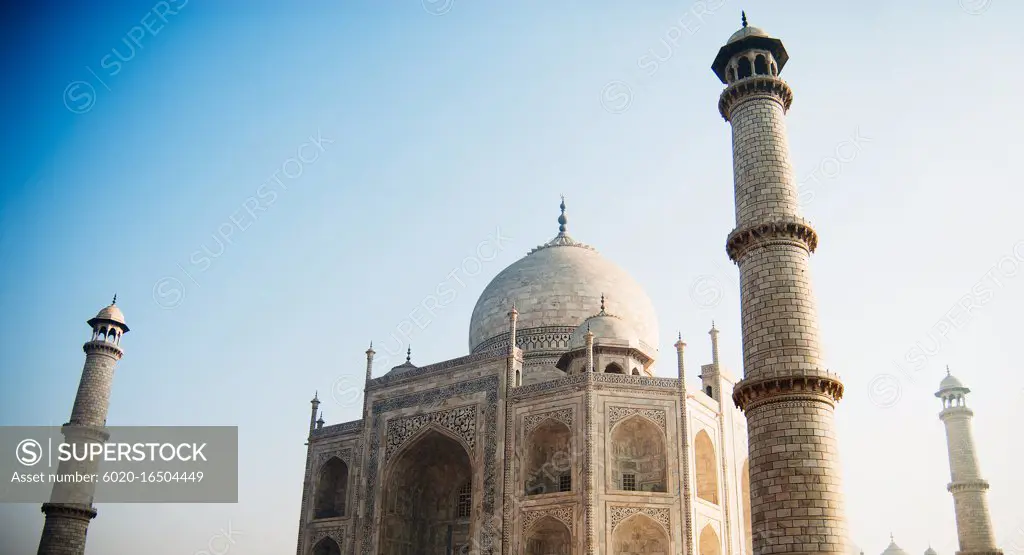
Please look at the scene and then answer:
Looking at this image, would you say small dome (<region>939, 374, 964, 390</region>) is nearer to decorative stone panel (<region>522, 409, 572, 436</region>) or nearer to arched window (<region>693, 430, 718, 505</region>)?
arched window (<region>693, 430, 718, 505</region>)

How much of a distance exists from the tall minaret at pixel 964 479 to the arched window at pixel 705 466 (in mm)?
10340

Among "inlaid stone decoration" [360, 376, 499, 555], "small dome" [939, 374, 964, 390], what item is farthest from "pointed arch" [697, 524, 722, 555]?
"small dome" [939, 374, 964, 390]

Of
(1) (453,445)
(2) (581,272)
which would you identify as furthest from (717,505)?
(2) (581,272)

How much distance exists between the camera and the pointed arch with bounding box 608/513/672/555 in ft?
63.4

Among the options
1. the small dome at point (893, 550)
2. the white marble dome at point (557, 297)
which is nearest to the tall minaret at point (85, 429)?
the white marble dome at point (557, 297)

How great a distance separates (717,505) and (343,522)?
32.2 feet

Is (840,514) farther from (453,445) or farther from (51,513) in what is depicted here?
(51,513)

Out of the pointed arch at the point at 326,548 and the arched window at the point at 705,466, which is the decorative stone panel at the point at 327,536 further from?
the arched window at the point at 705,466

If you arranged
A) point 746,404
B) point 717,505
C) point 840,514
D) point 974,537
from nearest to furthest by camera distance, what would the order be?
point 840,514 < point 746,404 < point 717,505 < point 974,537

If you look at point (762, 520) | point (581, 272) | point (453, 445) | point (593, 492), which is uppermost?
point (581, 272)

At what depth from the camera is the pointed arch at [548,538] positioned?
19844mm

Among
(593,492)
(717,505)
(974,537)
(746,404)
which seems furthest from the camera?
(974,537)

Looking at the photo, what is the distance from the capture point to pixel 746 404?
1179 cm

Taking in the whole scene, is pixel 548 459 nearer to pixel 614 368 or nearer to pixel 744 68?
pixel 614 368
